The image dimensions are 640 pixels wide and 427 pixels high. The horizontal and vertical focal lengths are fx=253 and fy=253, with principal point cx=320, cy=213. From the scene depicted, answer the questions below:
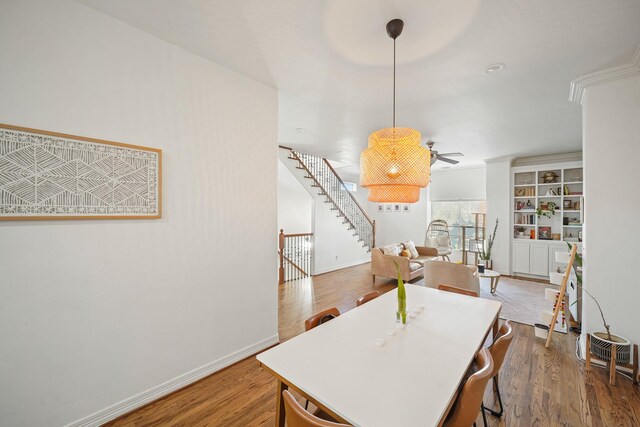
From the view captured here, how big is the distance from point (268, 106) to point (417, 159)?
1738mm

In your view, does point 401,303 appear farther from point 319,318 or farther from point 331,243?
point 331,243

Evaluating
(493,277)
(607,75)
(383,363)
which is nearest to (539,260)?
(493,277)

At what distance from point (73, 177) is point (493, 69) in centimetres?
347

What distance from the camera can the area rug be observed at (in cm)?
376

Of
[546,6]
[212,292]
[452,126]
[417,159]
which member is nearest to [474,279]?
[452,126]

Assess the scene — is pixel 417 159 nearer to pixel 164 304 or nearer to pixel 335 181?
pixel 164 304

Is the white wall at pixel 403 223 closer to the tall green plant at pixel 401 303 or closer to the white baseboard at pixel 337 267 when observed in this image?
the white baseboard at pixel 337 267

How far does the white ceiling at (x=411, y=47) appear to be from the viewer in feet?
5.52

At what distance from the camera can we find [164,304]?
204 cm

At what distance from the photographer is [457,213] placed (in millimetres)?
7625

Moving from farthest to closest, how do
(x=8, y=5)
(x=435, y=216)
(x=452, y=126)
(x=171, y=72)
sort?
(x=435, y=216) → (x=452, y=126) → (x=171, y=72) → (x=8, y=5)

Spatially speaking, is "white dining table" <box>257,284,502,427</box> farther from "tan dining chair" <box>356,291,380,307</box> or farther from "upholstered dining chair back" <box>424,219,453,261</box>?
"upholstered dining chair back" <box>424,219,453,261</box>

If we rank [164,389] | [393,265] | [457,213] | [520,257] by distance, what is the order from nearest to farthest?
[164,389] → [393,265] → [520,257] → [457,213]

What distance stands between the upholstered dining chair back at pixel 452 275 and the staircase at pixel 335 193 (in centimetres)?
322
